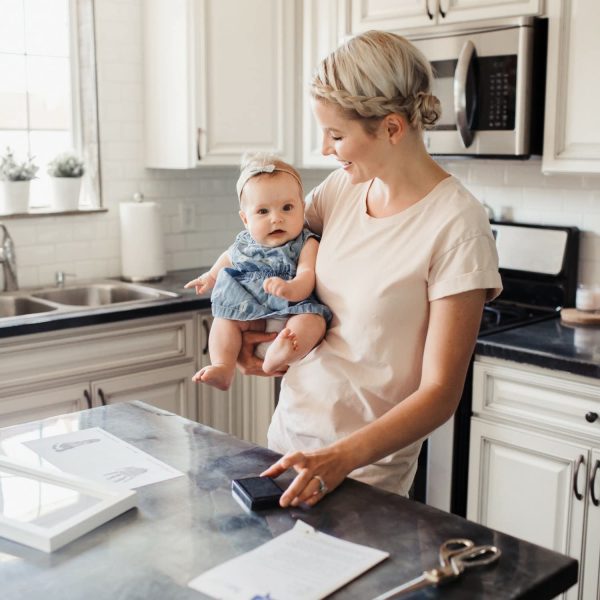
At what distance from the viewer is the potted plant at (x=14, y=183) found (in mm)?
3344

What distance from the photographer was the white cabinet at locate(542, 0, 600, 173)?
2791 millimetres

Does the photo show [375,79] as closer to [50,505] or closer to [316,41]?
[50,505]

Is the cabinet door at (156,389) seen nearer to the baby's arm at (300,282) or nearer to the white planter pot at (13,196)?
the white planter pot at (13,196)

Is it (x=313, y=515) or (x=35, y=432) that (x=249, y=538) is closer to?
(x=313, y=515)

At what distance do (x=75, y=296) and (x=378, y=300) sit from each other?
216 cm

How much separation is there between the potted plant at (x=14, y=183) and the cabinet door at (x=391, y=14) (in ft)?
4.52

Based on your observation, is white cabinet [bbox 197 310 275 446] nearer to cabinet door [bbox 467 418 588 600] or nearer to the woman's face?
cabinet door [bbox 467 418 588 600]

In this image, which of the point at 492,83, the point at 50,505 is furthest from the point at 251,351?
the point at 492,83

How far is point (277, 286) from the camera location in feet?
5.74

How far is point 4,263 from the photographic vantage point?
10.9ft

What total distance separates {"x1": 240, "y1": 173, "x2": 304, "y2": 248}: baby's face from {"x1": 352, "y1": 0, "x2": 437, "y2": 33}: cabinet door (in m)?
1.54

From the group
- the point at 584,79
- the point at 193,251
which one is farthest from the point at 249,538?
the point at 193,251

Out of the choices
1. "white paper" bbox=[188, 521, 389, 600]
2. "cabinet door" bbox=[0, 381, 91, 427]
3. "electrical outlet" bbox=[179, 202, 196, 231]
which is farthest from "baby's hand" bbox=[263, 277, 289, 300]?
"electrical outlet" bbox=[179, 202, 196, 231]

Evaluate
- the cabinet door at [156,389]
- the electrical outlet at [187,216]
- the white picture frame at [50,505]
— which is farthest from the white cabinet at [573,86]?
the white picture frame at [50,505]
